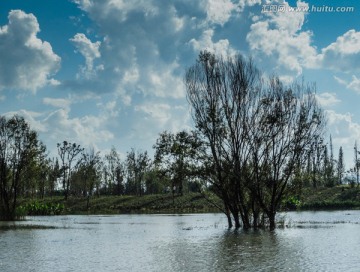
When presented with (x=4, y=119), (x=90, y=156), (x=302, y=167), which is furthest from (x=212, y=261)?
(x=90, y=156)

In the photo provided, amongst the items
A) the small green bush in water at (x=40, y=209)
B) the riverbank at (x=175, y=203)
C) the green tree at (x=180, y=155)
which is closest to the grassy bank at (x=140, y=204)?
the riverbank at (x=175, y=203)

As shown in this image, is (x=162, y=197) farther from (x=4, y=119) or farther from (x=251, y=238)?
(x=251, y=238)

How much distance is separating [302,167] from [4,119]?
37675mm

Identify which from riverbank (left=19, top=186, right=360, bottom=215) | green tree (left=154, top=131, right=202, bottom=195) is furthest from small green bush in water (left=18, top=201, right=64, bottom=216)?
green tree (left=154, top=131, right=202, bottom=195)

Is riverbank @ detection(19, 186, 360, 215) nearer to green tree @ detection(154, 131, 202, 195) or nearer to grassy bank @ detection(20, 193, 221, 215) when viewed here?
grassy bank @ detection(20, 193, 221, 215)

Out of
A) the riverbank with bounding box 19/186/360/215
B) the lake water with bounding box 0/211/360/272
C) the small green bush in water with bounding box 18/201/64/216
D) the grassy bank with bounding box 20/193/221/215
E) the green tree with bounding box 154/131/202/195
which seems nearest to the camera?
the lake water with bounding box 0/211/360/272

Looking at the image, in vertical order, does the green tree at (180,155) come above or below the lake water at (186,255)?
above

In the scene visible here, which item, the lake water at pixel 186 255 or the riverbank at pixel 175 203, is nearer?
the lake water at pixel 186 255

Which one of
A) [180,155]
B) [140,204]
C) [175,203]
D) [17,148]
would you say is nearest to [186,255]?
[180,155]

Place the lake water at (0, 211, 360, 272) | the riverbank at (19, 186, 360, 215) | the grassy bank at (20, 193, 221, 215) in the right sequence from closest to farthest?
the lake water at (0, 211, 360, 272)
the riverbank at (19, 186, 360, 215)
the grassy bank at (20, 193, 221, 215)

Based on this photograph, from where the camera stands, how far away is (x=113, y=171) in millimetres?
123000

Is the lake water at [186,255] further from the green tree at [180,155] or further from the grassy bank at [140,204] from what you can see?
the grassy bank at [140,204]

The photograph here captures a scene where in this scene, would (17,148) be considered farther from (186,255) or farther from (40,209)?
(186,255)

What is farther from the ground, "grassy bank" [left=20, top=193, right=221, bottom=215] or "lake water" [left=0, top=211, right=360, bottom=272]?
"grassy bank" [left=20, top=193, right=221, bottom=215]
